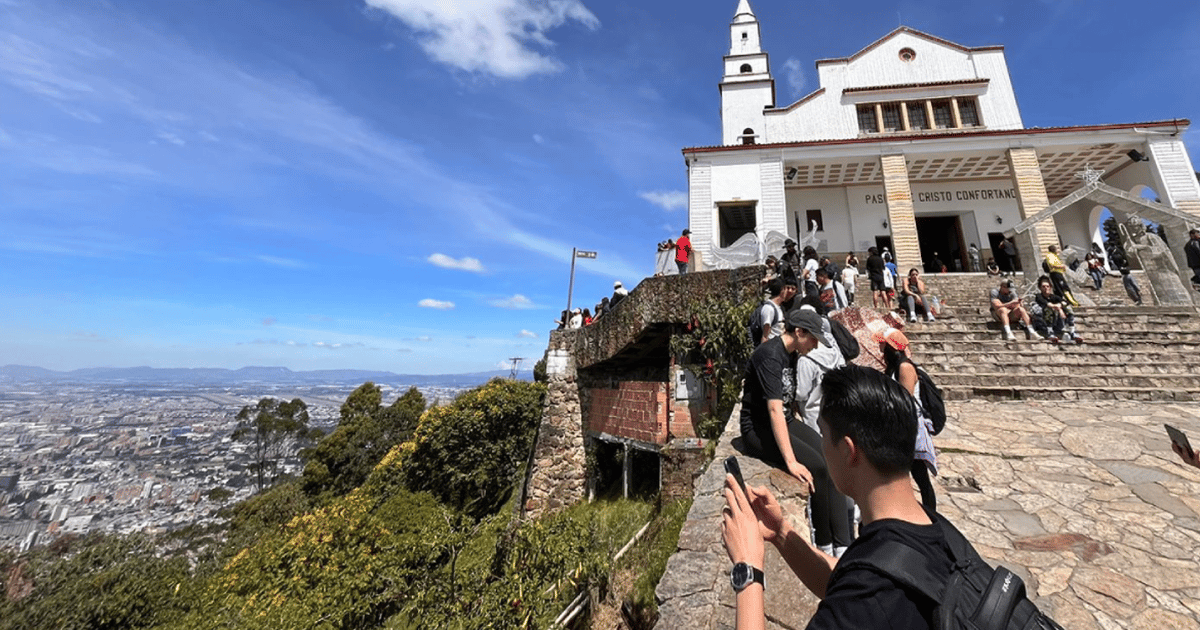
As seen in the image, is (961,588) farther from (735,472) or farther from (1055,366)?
(1055,366)

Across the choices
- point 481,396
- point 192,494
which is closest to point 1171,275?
point 481,396

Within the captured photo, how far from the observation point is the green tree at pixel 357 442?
25.2m

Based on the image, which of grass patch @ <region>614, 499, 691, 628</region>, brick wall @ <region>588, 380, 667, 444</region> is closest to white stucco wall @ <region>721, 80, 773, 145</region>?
brick wall @ <region>588, 380, 667, 444</region>

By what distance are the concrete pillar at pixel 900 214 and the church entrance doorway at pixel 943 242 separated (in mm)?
3741

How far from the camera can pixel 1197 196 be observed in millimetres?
13570

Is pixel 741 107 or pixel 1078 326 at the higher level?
pixel 741 107

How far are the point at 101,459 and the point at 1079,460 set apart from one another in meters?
82.6

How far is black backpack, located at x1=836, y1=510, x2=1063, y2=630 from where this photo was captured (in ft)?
2.48

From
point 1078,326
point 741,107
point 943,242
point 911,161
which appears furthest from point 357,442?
point 943,242

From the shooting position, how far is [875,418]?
117 centimetres

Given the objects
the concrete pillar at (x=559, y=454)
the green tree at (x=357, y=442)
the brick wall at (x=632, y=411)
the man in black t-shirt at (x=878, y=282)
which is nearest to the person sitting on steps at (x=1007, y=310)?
the man in black t-shirt at (x=878, y=282)

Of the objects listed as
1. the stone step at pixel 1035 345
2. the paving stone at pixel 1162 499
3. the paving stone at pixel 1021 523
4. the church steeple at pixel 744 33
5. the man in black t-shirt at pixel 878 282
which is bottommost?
the paving stone at pixel 1021 523

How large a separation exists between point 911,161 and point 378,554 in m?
21.8

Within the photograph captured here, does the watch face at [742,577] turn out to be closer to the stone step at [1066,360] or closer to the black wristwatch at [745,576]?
the black wristwatch at [745,576]
